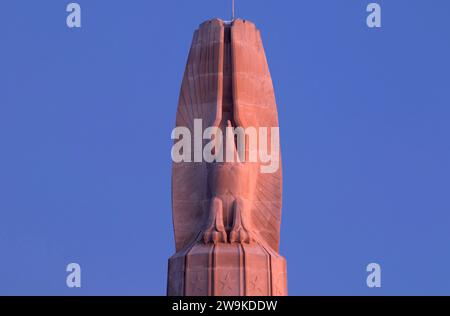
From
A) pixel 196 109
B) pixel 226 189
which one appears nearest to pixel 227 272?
pixel 226 189

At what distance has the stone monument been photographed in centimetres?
2734

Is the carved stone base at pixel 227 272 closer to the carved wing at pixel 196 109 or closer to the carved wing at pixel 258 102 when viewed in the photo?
the carved wing at pixel 196 109

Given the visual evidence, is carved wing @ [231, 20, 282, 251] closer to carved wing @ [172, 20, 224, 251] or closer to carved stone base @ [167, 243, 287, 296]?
carved wing @ [172, 20, 224, 251]

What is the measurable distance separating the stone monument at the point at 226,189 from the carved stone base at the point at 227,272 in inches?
1.0

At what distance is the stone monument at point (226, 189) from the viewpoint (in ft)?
89.7

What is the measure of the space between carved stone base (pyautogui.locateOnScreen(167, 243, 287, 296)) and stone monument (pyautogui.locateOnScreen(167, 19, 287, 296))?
26 mm

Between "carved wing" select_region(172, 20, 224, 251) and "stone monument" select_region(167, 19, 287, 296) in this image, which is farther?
"carved wing" select_region(172, 20, 224, 251)

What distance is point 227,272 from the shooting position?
2720 cm

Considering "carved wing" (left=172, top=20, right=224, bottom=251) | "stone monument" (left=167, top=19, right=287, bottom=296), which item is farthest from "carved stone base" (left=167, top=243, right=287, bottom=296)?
"carved wing" (left=172, top=20, right=224, bottom=251)

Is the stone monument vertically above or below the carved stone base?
above

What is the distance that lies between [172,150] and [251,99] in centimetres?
272

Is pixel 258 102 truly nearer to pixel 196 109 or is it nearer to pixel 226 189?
pixel 196 109
